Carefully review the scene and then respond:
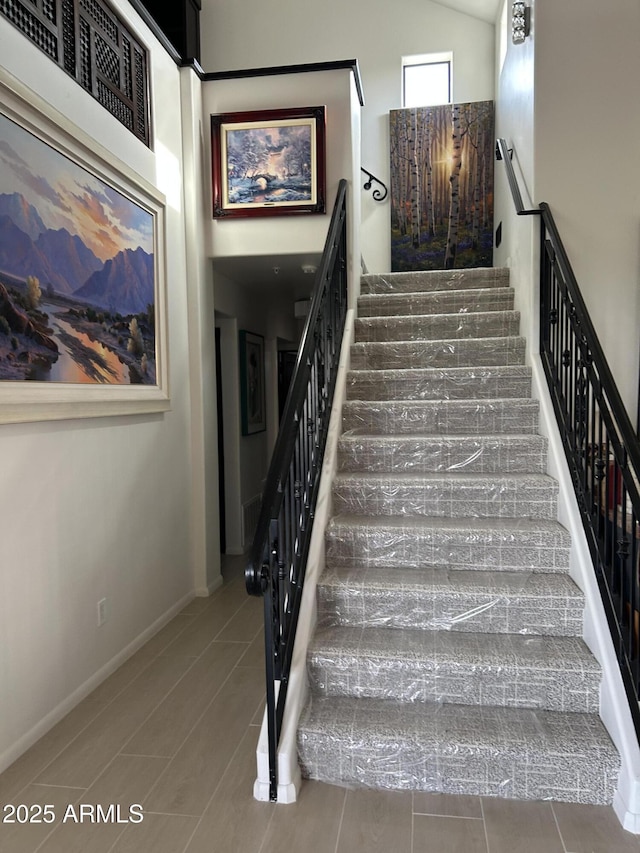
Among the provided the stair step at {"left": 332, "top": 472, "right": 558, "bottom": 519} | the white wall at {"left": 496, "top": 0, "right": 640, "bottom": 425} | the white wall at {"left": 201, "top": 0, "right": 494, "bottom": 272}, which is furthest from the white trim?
the white wall at {"left": 201, "top": 0, "right": 494, "bottom": 272}

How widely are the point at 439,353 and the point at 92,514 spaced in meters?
2.28

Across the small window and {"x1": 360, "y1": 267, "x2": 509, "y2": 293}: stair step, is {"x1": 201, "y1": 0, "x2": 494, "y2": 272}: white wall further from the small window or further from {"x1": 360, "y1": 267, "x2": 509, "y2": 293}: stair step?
{"x1": 360, "y1": 267, "x2": 509, "y2": 293}: stair step

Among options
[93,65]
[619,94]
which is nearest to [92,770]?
[93,65]

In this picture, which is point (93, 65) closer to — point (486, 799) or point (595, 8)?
point (595, 8)

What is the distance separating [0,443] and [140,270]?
1419 millimetres

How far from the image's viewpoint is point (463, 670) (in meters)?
2.15

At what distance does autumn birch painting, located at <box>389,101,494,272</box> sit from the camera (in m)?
6.11

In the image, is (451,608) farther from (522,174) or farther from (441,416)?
(522,174)

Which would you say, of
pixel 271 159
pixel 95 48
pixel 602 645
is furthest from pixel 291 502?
pixel 271 159

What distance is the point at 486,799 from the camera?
194 centimetres

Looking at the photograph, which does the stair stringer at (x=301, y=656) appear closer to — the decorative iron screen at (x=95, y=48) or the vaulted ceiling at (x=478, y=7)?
the decorative iron screen at (x=95, y=48)

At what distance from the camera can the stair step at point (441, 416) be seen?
10.4ft

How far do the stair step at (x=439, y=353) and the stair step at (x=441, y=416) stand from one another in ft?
1.51

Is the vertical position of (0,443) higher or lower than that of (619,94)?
lower
